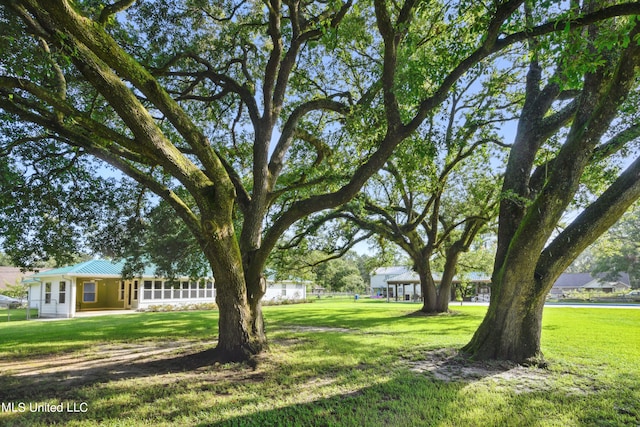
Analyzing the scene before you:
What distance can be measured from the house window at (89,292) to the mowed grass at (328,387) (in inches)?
690

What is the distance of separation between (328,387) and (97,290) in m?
25.5

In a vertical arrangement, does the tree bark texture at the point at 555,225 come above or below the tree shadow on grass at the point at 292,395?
above

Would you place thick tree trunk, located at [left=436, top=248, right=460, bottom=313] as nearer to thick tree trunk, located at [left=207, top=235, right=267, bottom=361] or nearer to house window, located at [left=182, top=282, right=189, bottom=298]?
thick tree trunk, located at [left=207, top=235, right=267, bottom=361]

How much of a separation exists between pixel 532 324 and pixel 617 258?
45.0m

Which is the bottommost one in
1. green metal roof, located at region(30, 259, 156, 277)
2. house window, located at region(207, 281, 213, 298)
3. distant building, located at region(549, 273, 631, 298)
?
distant building, located at region(549, 273, 631, 298)

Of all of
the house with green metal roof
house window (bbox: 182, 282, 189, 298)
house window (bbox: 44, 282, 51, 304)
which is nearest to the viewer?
the house with green metal roof

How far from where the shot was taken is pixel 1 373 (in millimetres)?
6391

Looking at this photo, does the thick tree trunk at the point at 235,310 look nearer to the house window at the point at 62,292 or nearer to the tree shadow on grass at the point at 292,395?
the tree shadow on grass at the point at 292,395

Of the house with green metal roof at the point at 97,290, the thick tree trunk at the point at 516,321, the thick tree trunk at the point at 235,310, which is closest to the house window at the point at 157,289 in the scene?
the house with green metal roof at the point at 97,290

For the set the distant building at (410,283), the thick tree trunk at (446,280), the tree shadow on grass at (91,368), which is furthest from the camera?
the distant building at (410,283)

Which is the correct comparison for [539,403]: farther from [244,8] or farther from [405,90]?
[244,8]

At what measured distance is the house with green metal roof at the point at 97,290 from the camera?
21297 millimetres

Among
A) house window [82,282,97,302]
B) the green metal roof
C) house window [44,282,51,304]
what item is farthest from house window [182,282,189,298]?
house window [44,282,51,304]

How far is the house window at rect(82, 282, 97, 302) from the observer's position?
950 inches
